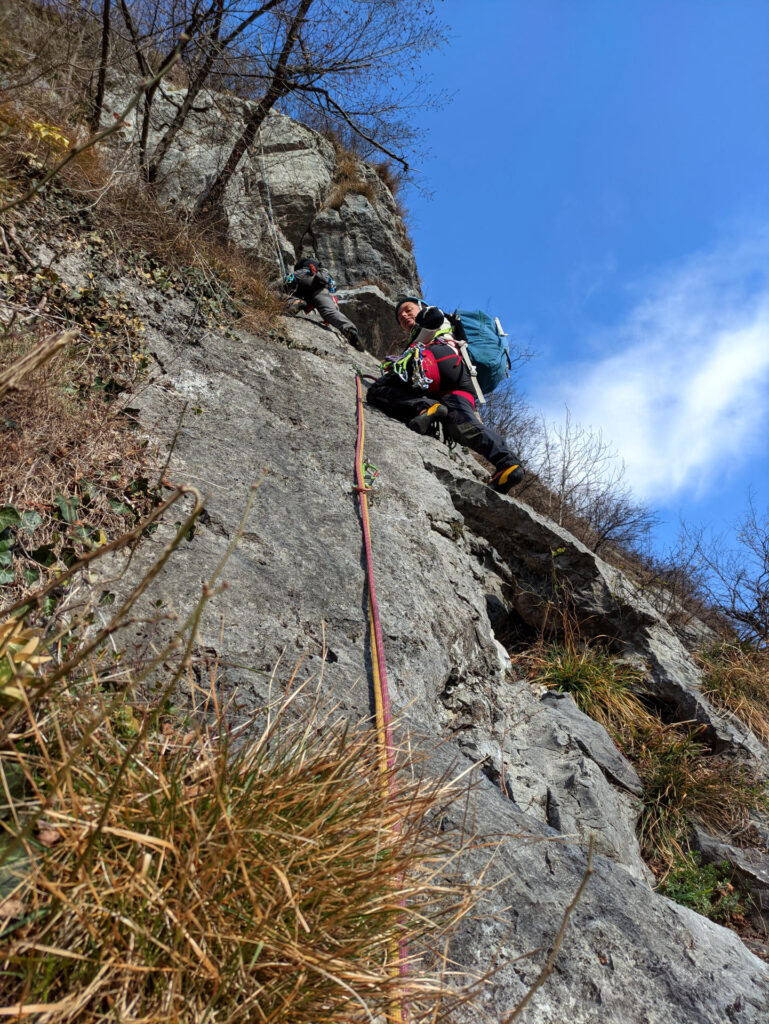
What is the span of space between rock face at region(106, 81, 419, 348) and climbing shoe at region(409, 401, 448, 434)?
12.1 ft

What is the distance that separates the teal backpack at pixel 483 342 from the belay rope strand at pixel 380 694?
2.71 metres

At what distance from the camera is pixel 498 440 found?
6023 millimetres

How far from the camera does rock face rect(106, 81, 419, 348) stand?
24.9ft

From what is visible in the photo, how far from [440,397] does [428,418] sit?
2.04ft

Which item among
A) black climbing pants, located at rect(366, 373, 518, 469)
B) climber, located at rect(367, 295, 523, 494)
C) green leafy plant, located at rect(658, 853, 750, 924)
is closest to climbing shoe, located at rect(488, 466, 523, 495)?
climber, located at rect(367, 295, 523, 494)

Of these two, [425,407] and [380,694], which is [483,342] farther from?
[380,694]

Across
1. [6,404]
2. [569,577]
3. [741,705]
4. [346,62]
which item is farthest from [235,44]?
[741,705]

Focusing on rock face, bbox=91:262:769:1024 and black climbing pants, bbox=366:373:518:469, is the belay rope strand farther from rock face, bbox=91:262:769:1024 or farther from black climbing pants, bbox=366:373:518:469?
black climbing pants, bbox=366:373:518:469

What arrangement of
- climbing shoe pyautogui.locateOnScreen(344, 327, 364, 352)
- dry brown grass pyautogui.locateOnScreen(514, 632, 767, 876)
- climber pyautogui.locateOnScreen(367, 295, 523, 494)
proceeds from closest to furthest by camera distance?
dry brown grass pyautogui.locateOnScreen(514, 632, 767, 876) < climber pyautogui.locateOnScreen(367, 295, 523, 494) < climbing shoe pyautogui.locateOnScreen(344, 327, 364, 352)

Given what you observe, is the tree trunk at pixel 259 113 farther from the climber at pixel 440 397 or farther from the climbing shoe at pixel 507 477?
the climbing shoe at pixel 507 477

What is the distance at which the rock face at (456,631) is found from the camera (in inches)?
78.7

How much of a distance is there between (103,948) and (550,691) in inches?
159

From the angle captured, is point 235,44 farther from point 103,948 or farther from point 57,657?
point 103,948

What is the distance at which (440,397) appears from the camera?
6.59 meters
